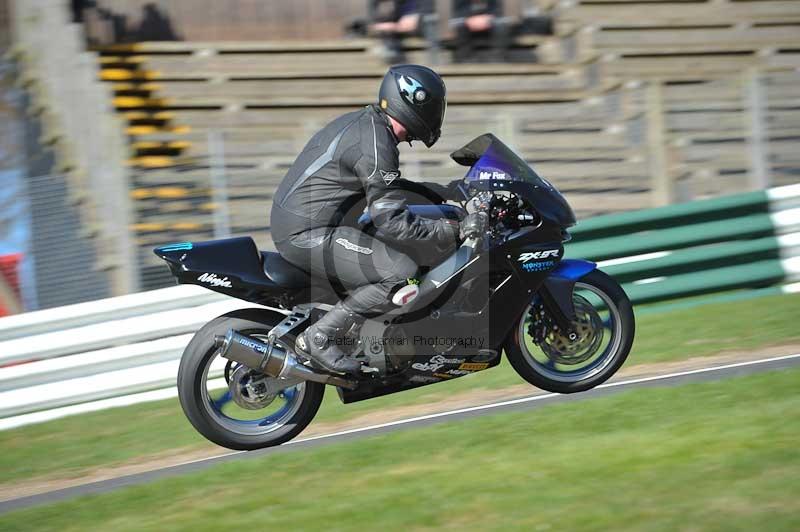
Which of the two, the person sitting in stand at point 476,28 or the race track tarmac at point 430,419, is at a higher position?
the person sitting in stand at point 476,28

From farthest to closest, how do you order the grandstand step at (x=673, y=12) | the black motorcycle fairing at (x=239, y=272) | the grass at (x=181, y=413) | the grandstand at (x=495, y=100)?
the grandstand step at (x=673, y=12) < the grandstand at (x=495, y=100) < the grass at (x=181, y=413) < the black motorcycle fairing at (x=239, y=272)

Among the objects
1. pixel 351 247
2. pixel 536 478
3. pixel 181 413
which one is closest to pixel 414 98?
pixel 351 247

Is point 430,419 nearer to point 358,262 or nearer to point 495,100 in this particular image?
point 358,262

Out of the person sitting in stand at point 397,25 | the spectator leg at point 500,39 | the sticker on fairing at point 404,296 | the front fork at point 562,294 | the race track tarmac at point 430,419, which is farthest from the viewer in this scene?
the spectator leg at point 500,39

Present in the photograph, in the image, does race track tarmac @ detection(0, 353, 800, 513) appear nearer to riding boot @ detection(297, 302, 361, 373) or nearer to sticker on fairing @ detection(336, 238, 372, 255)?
riding boot @ detection(297, 302, 361, 373)

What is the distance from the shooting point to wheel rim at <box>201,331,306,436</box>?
5.94 metres

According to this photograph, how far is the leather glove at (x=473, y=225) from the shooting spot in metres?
5.76

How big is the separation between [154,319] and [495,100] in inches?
287

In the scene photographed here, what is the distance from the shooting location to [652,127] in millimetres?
10289

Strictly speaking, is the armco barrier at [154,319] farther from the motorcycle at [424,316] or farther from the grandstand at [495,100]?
the motorcycle at [424,316]

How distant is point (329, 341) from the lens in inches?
232

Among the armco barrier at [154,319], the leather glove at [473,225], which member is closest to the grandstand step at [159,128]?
the armco barrier at [154,319]

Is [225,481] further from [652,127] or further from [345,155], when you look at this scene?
[652,127]

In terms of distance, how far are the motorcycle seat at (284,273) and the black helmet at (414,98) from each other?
0.96 m
